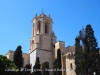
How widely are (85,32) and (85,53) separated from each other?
3068 millimetres

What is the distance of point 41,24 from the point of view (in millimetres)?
44688

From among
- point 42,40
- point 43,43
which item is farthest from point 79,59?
point 42,40

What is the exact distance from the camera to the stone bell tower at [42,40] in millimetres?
42044

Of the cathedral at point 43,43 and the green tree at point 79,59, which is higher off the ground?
the cathedral at point 43,43

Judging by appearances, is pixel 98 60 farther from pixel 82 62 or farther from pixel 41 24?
pixel 41 24

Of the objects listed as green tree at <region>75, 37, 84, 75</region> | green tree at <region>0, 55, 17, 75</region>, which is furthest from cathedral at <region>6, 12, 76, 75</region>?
green tree at <region>0, 55, 17, 75</region>

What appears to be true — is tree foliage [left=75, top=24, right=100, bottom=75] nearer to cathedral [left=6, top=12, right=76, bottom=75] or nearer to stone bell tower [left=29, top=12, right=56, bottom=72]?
cathedral [left=6, top=12, right=76, bottom=75]

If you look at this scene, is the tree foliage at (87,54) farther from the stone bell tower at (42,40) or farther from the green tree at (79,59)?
the stone bell tower at (42,40)

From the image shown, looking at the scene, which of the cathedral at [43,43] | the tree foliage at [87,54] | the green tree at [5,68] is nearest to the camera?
the green tree at [5,68]

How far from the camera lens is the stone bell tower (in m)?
42.0

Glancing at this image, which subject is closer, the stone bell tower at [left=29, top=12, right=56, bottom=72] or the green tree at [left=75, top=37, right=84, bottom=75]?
the green tree at [left=75, top=37, right=84, bottom=75]

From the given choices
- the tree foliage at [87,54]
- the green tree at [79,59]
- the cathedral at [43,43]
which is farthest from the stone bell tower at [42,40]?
the tree foliage at [87,54]

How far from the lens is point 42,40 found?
143 ft

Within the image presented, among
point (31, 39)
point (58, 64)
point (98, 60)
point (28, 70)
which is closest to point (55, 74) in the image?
point (58, 64)
